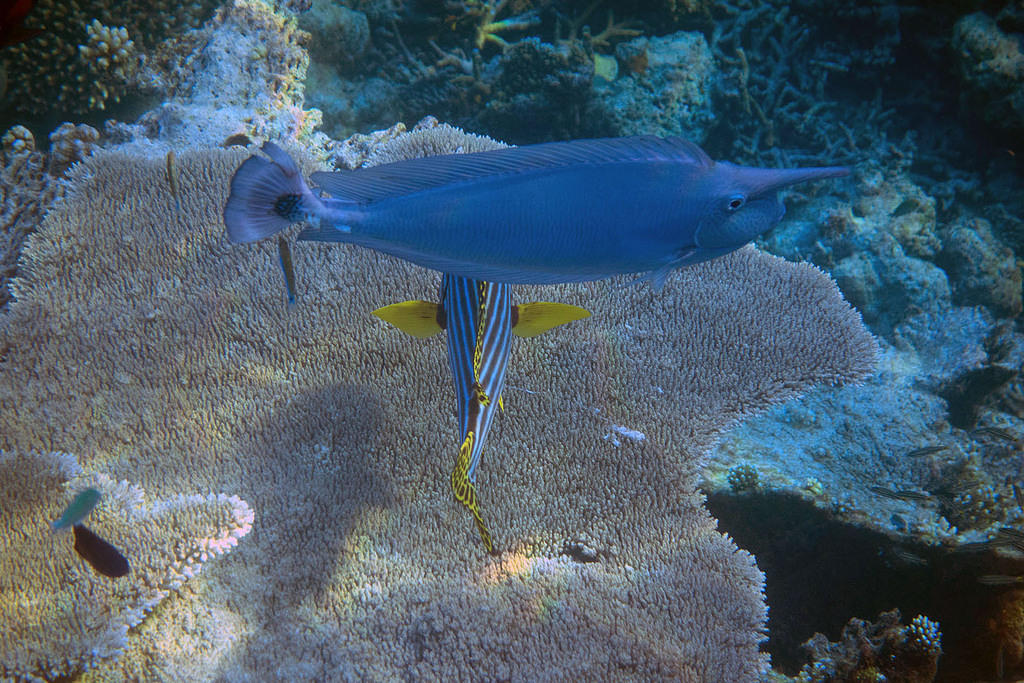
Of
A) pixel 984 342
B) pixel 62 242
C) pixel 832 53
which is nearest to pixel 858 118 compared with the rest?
pixel 832 53

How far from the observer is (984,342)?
5.34 meters

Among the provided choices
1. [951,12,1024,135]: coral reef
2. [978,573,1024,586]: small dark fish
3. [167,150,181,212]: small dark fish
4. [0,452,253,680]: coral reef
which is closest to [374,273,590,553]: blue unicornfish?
[0,452,253,680]: coral reef

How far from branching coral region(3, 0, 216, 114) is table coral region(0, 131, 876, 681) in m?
2.04

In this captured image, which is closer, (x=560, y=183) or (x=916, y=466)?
(x=560, y=183)

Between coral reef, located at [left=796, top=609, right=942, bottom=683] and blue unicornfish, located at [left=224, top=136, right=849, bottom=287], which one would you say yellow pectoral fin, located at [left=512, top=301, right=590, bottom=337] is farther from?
coral reef, located at [left=796, top=609, right=942, bottom=683]

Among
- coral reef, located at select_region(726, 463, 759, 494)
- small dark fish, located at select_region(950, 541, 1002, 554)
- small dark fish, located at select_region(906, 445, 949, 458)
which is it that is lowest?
small dark fish, located at select_region(950, 541, 1002, 554)

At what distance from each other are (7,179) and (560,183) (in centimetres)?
543

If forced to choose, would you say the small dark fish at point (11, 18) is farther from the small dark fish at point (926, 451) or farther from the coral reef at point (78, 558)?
the small dark fish at point (926, 451)

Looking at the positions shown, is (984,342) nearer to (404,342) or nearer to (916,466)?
(916,466)

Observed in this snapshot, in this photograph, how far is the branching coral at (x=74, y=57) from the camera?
4.59m

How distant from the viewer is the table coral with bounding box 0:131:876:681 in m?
2.08

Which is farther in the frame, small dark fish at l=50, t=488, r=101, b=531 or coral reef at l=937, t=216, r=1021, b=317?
coral reef at l=937, t=216, r=1021, b=317

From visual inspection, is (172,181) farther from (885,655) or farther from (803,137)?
(803,137)

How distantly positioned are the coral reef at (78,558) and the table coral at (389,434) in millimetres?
Answer: 137
